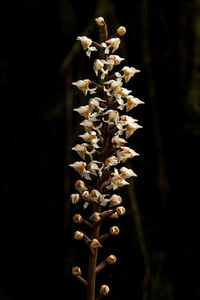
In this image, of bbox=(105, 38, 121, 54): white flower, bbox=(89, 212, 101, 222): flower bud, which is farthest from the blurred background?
bbox=(89, 212, 101, 222): flower bud

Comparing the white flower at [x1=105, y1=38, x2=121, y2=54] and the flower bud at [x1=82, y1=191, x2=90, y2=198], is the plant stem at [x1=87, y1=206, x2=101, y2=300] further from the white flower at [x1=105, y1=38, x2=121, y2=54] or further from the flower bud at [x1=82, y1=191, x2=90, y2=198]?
the white flower at [x1=105, y1=38, x2=121, y2=54]

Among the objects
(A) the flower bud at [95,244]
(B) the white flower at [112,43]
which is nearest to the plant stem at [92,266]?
(A) the flower bud at [95,244]

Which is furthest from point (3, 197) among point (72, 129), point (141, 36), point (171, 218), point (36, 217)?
point (141, 36)

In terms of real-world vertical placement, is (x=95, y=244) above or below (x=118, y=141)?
below

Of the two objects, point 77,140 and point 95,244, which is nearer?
point 95,244

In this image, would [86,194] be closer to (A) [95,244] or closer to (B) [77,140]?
(A) [95,244]

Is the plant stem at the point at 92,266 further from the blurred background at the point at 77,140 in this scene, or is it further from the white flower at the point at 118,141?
the blurred background at the point at 77,140

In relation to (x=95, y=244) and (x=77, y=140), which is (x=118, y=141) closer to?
(x=95, y=244)

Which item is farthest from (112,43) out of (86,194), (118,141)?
(86,194)

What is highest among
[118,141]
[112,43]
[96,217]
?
[112,43]
